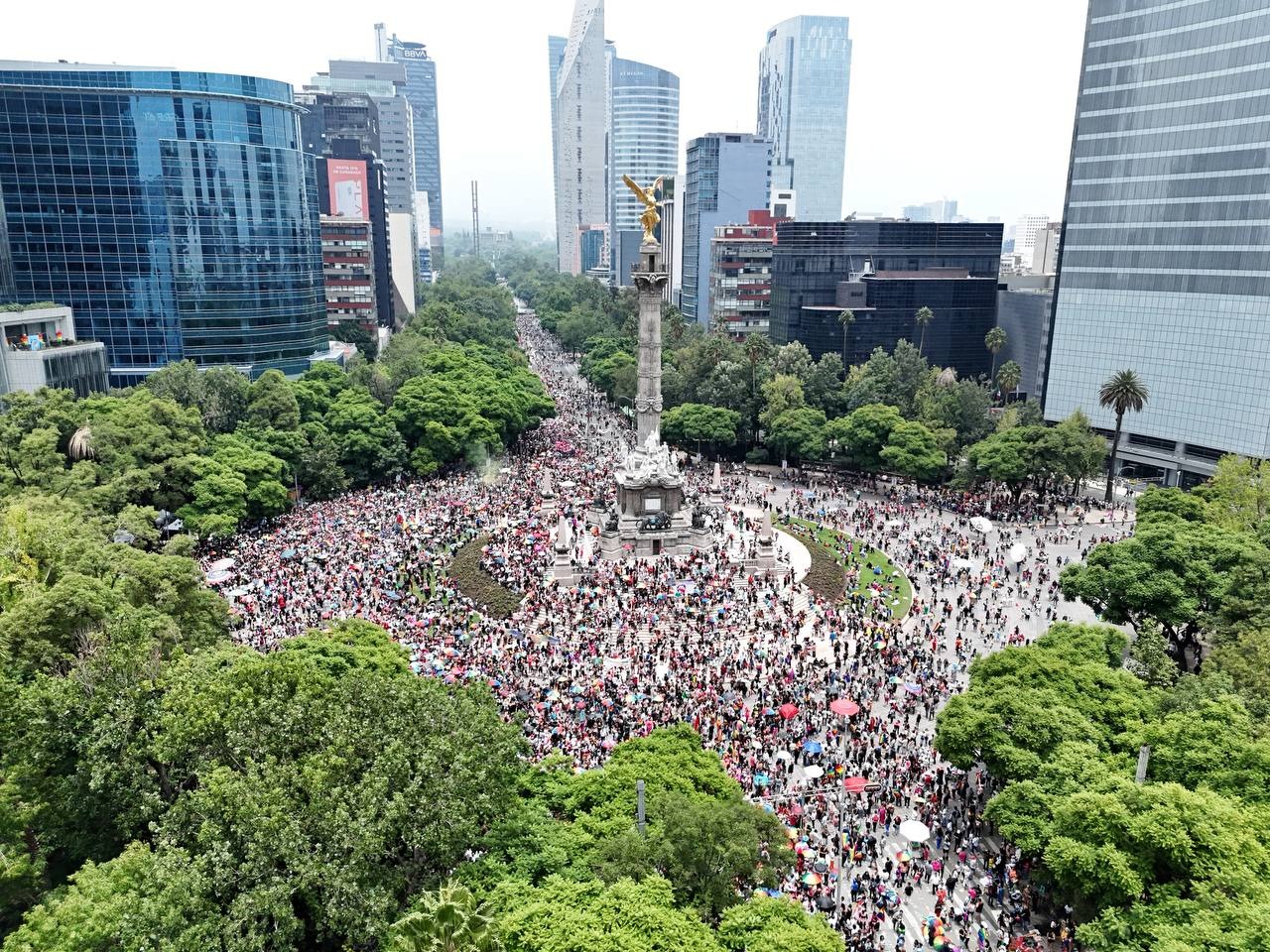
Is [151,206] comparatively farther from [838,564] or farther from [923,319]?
[923,319]

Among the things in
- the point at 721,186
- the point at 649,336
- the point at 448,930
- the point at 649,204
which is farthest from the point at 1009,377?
the point at 448,930

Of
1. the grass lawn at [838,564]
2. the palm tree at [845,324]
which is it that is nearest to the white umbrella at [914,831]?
the grass lawn at [838,564]

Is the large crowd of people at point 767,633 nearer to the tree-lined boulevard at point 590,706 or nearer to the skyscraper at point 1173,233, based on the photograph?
the tree-lined boulevard at point 590,706

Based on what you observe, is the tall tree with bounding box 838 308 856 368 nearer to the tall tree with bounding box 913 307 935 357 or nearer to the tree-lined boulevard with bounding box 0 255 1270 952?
the tall tree with bounding box 913 307 935 357

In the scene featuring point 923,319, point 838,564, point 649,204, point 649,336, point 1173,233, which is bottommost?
point 838,564

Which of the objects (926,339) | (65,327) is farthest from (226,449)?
(926,339)

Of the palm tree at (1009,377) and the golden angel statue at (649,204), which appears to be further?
the palm tree at (1009,377)
